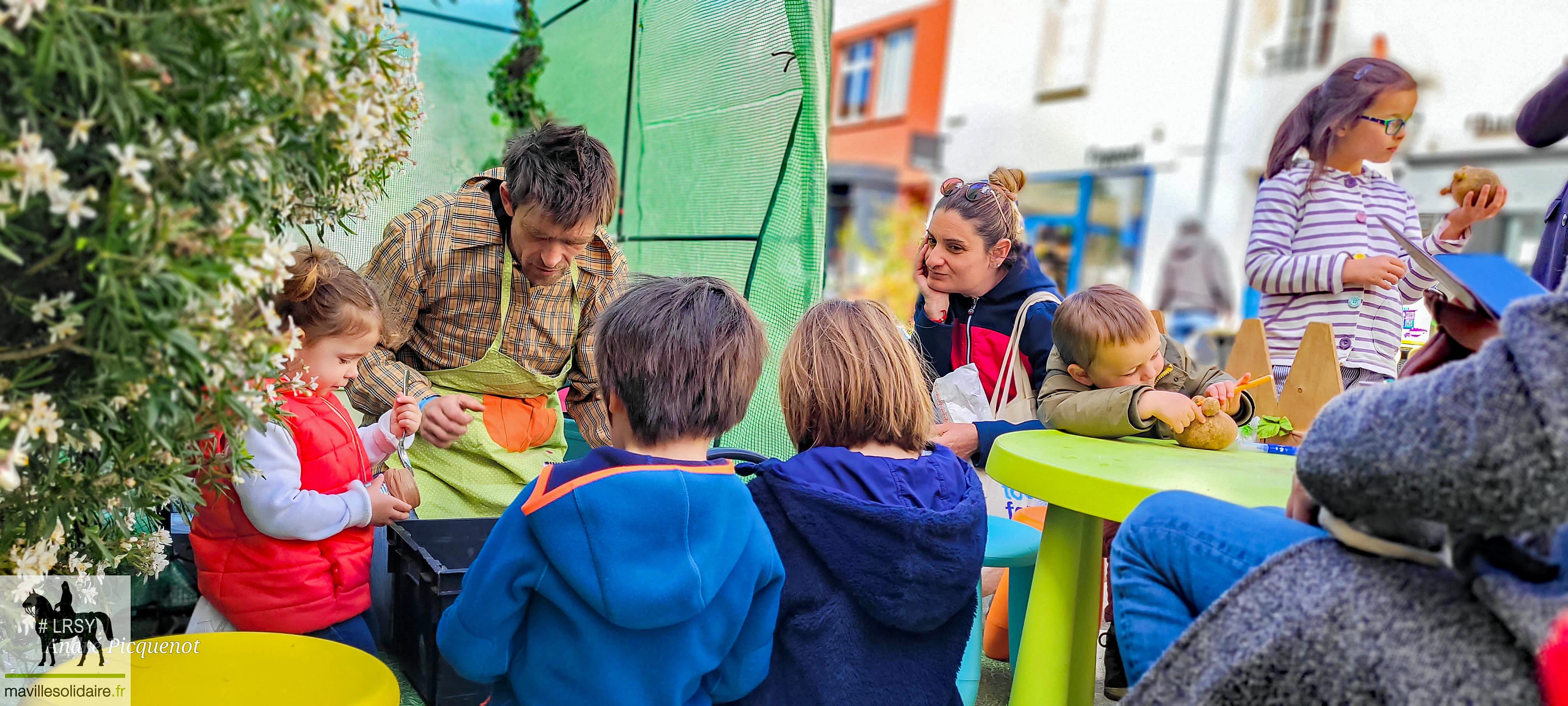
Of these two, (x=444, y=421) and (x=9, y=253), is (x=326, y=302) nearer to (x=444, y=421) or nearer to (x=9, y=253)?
(x=444, y=421)

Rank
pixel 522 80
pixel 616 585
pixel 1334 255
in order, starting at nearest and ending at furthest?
pixel 616 585 < pixel 1334 255 < pixel 522 80

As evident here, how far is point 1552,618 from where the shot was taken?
38.5 inches

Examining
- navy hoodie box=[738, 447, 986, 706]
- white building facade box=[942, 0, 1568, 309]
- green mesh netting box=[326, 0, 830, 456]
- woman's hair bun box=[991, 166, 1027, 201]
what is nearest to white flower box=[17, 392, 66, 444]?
navy hoodie box=[738, 447, 986, 706]

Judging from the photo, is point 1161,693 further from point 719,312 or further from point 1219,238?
point 1219,238

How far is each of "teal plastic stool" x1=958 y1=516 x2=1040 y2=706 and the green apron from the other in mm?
1242

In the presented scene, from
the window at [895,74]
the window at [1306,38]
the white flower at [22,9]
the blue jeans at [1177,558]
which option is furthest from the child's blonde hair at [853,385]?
the window at [895,74]

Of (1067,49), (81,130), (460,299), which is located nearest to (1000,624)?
(460,299)

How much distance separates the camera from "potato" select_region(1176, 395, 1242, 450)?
2.11 meters

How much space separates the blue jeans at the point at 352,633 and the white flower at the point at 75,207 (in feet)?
4.68

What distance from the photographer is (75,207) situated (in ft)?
3.39

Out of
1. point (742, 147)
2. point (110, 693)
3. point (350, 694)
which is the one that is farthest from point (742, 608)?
point (742, 147)

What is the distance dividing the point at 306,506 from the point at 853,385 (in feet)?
3.79

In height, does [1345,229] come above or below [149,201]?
above

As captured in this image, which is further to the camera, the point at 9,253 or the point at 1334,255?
the point at 1334,255
